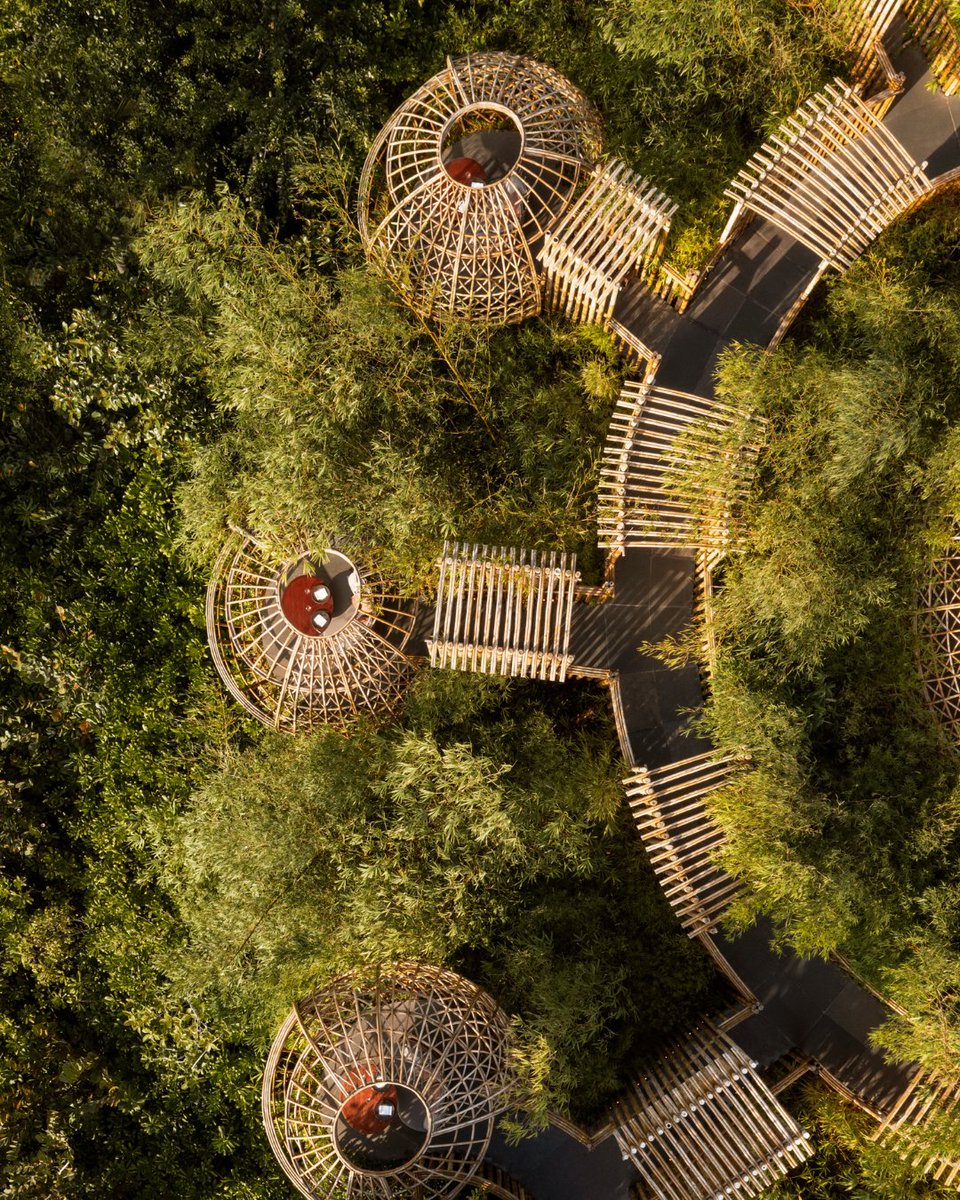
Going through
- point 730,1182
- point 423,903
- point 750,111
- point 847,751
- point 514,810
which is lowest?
point 730,1182

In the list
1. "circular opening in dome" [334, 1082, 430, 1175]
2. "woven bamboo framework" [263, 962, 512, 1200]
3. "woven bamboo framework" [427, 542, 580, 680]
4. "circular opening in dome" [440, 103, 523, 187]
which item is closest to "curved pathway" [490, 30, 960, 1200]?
"woven bamboo framework" [427, 542, 580, 680]

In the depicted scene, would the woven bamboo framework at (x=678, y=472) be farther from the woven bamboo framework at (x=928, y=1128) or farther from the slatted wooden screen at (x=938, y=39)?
the woven bamboo framework at (x=928, y=1128)

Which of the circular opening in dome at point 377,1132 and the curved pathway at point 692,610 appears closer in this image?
the circular opening in dome at point 377,1132

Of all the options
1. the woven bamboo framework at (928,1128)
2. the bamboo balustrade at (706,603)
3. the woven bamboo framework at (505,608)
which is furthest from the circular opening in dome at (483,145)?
the woven bamboo framework at (928,1128)

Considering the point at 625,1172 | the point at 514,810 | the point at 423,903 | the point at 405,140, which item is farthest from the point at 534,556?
the point at 625,1172

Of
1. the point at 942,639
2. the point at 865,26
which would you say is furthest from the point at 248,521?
the point at 865,26

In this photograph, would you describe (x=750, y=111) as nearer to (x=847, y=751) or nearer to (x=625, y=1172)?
(x=847, y=751)
